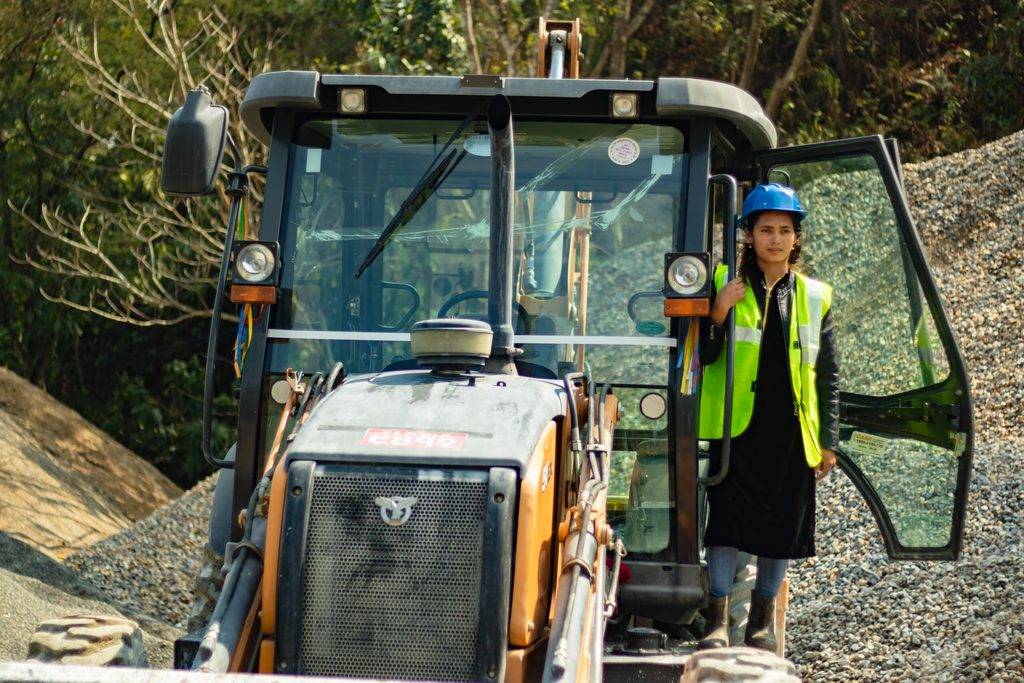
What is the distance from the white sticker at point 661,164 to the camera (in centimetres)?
540

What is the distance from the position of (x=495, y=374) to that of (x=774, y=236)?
4.33 ft

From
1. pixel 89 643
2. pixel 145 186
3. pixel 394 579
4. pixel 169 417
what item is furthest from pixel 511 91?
pixel 169 417

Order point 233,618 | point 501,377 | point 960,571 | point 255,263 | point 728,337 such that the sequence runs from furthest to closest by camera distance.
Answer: point 960,571
point 255,263
point 728,337
point 501,377
point 233,618

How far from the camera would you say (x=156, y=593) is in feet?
36.1

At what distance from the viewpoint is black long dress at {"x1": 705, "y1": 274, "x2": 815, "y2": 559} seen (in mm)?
5332

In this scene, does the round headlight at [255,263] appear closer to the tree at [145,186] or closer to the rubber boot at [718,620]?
the rubber boot at [718,620]

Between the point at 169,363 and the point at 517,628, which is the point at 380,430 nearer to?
the point at 517,628

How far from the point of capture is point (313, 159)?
5.50 m

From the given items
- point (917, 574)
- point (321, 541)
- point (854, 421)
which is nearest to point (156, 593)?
point (917, 574)

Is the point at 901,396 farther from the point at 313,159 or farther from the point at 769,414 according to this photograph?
the point at 313,159

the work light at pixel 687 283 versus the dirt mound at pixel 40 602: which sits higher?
the work light at pixel 687 283

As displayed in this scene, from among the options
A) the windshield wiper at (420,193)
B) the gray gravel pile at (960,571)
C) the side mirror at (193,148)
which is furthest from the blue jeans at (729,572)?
the side mirror at (193,148)

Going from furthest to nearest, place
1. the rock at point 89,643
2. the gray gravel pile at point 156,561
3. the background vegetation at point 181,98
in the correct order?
the background vegetation at point 181,98, the gray gravel pile at point 156,561, the rock at point 89,643

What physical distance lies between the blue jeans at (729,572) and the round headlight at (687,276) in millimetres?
1036
